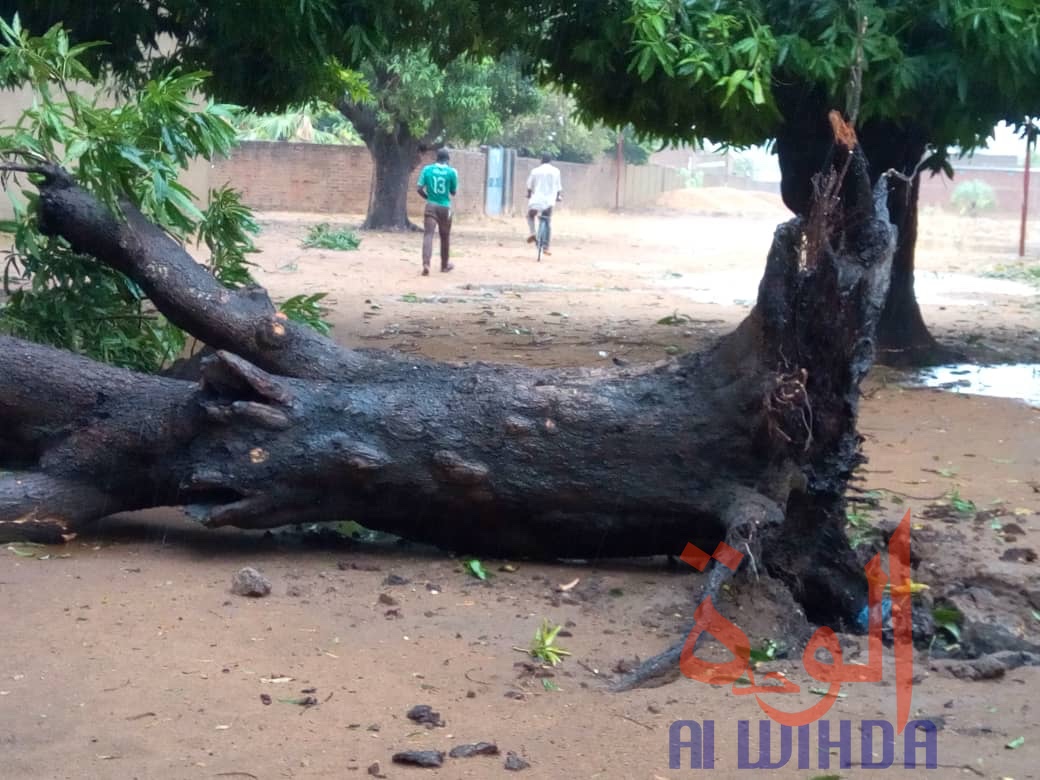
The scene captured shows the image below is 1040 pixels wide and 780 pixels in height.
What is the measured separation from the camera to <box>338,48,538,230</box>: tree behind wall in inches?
891

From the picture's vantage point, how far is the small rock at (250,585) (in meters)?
4.52

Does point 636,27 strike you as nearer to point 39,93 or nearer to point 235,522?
point 39,93

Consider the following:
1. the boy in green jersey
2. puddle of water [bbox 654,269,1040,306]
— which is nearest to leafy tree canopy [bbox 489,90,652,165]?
puddle of water [bbox 654,269,1040,306]

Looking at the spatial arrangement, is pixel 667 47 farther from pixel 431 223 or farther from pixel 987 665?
pixel 431 223

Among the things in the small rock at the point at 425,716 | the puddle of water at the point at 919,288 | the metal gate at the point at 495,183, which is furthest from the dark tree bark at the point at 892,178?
the metal gate at the point at 495,183

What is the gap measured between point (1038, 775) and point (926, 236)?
31.6 metres

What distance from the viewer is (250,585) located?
14.9 ft

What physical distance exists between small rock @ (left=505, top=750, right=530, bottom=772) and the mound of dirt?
44.0m

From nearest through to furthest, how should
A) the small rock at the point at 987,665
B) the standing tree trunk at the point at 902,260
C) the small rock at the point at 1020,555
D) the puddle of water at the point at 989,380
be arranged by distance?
the small rock at the point at 987,665 → the small rock at the point at 1020,555 → the puddle of water at the point at 989,380 → the standing tree trunk at the point at 902,260

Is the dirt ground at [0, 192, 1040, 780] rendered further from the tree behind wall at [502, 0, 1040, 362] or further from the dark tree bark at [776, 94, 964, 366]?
the dark tree bark at [776, 94, 964, 366]

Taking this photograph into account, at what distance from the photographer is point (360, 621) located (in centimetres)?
436

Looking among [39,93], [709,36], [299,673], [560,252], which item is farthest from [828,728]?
[560,252]

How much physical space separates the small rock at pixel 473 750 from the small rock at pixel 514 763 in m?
0.05

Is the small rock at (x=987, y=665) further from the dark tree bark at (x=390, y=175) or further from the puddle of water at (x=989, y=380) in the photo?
the dark tree bark at (x=390, y=175)
